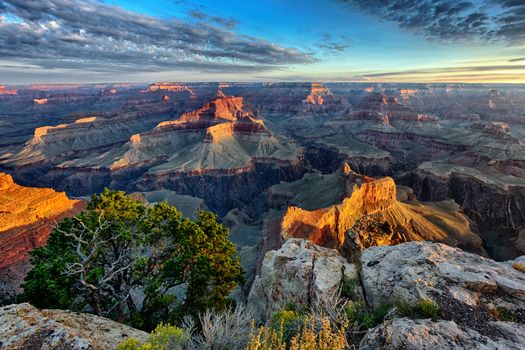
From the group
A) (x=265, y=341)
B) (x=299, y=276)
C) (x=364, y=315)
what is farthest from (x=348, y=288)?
(x=265, y=341)

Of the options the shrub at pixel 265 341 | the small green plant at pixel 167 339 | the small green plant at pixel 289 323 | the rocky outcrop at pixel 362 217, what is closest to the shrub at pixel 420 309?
the small green plant at pixel 289 323

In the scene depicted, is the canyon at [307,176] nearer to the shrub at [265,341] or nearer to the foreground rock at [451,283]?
the foreground rock at [451,283]

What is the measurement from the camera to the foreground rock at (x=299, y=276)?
1519cm

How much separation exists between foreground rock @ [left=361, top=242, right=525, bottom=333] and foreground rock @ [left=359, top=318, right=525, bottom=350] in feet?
1.34

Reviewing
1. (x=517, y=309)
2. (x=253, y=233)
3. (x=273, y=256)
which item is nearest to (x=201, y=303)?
(x=273, y=256)

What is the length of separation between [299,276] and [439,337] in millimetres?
8292

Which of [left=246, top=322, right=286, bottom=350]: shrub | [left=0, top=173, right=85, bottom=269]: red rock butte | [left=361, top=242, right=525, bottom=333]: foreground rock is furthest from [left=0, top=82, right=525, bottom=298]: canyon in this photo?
[left=246, top=322, right=286, bottom=350]: shrub

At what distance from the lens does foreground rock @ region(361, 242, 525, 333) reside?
34.1ft

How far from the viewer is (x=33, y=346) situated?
9203 mm

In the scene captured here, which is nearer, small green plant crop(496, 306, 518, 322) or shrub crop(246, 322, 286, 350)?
shrub crop(246, 322, 286, 350)

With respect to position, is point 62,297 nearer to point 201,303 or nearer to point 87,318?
point 87,318

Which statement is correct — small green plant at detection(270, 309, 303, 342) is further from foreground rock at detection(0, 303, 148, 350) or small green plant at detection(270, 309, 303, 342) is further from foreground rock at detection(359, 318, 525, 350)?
foreground rock at detection(0, 303, 148, 350)

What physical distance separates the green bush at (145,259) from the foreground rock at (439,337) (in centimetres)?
1203

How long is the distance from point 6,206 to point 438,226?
7808cm
